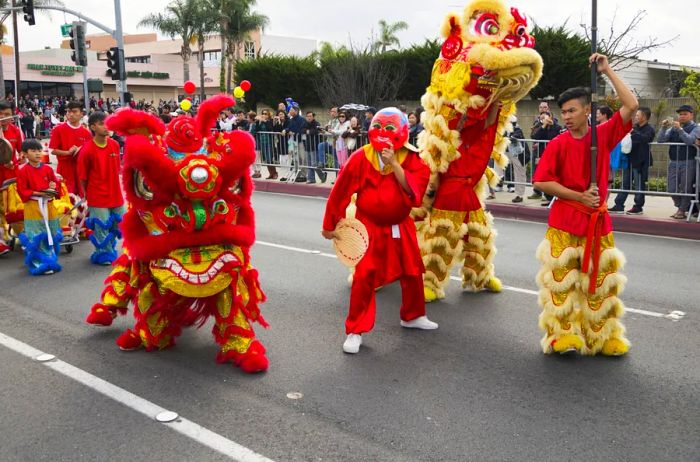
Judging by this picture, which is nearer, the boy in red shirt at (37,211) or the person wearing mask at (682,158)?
the boy in red shirt at (37,211)

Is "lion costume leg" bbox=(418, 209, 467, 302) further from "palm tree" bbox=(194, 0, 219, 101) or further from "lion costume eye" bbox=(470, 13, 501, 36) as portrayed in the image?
"palm tree" bbox=(194, 0, 219, 101)

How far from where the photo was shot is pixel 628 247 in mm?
8820

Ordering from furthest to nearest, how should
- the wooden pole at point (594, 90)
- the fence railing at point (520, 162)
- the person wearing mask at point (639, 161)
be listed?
the person wearing mask at point (639, 161)
the fence railing at point (520, 162)
the wooden pole at point (594, 90)

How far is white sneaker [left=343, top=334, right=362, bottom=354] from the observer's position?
4.99 metres

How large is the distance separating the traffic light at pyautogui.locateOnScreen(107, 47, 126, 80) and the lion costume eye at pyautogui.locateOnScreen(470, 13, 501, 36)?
59.0 ft

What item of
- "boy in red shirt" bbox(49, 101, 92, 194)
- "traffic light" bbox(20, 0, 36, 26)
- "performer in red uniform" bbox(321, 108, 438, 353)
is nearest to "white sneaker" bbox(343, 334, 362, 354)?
"performer in red uniform" bbox(321, 108, 438, 353)

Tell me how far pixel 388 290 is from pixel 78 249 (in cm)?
454

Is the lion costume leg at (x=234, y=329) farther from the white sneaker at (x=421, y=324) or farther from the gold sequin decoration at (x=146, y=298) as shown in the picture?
the white sneaker at (x=421, y=324)

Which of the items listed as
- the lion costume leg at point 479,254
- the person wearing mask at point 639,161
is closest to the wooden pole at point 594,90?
the lion costume leg at point 479,254

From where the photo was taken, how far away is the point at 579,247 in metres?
4.64

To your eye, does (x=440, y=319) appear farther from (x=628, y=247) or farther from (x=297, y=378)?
(x=628, y=247)

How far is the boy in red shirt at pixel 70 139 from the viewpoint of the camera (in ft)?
29.2

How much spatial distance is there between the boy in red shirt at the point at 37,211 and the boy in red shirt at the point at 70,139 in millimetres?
1068

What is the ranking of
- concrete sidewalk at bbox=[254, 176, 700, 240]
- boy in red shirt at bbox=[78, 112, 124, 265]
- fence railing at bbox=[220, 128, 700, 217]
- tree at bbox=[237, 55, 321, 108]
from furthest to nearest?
1. tree at bbox=[237, 55, 321, 108]
2. fence railing at bbox=[220, 128, 700, 217]
3. concrete sidewalk at bbox=[254, 176, 700, 240]
4. boy in red shirt at bbox=[78, 112, 124, 265]
